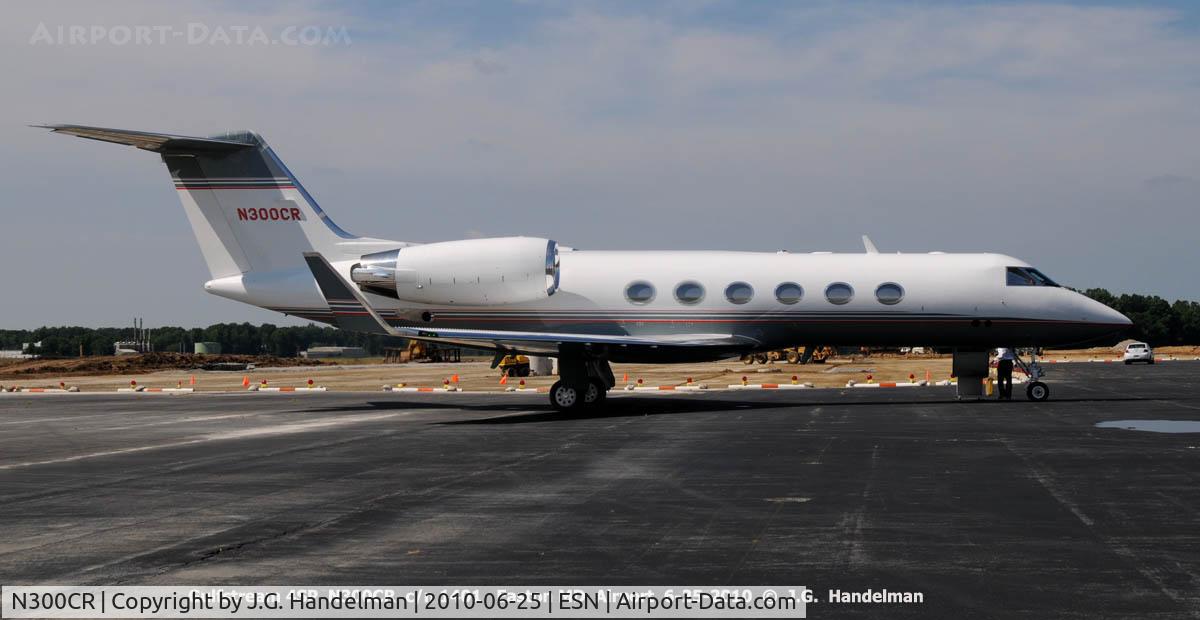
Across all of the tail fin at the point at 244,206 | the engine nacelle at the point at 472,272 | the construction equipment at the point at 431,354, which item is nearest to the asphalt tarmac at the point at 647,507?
the engine nacelle at the point at 472,272

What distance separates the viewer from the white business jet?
2775cm

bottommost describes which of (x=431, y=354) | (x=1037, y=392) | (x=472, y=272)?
(x=1037, y=392)

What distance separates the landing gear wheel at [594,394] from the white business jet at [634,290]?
4cm

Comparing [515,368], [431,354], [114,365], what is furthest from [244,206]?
[431,354]

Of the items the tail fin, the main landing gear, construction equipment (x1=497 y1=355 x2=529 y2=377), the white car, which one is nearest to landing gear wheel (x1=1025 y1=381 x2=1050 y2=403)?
the main landing gear

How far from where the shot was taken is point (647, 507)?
38.5 ft

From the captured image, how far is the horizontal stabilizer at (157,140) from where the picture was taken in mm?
25719

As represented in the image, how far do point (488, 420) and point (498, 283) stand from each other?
3761 mm

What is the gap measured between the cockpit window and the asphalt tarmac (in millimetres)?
5051

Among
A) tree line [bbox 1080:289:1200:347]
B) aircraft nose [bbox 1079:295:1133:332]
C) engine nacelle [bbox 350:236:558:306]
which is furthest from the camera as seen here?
tree line [bbox 1080:289:1200:347]

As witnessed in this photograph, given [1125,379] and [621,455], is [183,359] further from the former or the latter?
[621,455]

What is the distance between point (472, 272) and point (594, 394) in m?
4.02

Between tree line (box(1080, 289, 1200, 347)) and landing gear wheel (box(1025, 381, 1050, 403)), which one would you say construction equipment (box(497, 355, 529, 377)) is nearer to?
landing gear wheel (box(1025, 381, 1050, 403))

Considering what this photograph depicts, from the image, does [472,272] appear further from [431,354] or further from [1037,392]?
[431,354]
